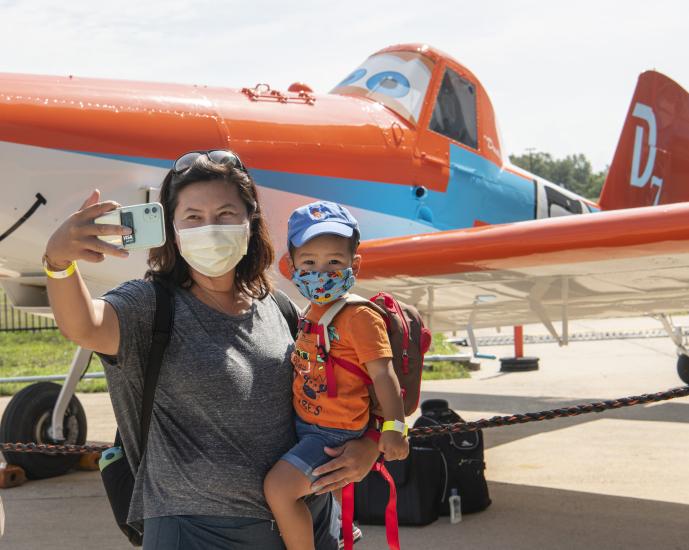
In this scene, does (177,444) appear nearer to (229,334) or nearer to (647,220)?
(229,334)

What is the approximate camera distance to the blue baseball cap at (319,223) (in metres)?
1.98

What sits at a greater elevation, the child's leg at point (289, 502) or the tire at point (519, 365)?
the child's leg at point (289, 502)

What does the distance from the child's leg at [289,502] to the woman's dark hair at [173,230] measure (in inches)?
16.7

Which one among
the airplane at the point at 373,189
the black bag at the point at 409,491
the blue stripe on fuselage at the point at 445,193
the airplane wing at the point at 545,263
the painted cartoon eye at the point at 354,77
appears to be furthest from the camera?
the painted cartoon eye at the point at 354,77

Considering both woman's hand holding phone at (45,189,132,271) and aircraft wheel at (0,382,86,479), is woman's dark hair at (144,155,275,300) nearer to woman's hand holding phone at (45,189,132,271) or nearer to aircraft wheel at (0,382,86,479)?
woman's hand holding phone at (45,189,132,271)

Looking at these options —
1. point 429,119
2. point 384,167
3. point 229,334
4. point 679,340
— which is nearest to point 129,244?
point 229,334

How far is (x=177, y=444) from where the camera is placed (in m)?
1.76

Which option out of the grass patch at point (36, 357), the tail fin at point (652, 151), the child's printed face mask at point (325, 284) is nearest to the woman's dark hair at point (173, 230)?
the child's printed face mask at point (325, 284)

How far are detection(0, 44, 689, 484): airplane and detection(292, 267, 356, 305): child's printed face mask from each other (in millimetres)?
2391

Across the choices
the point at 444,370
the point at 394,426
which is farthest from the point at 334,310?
the point at 444,370

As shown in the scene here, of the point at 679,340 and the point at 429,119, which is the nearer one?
the point at 429,119

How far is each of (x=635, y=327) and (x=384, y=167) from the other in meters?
13.0

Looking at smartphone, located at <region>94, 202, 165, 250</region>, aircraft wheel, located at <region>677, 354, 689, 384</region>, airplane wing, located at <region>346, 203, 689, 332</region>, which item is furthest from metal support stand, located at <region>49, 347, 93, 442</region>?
aircraft wheel, located at <region>677, 354, 689, 384</region>

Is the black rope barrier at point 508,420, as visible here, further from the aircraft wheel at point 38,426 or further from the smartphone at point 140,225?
the aircraft wheel at point 38,426
